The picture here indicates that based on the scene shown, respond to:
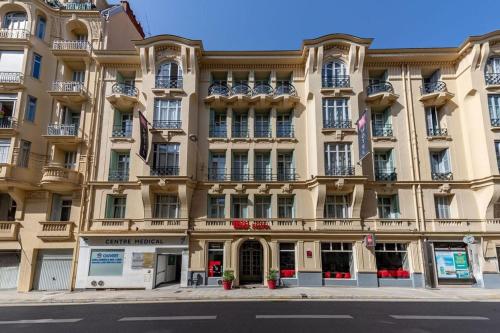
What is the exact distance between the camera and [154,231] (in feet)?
60.7

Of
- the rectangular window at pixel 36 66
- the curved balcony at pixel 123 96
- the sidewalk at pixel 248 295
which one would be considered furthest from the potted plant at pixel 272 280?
the rectangular window at pixel 36 66

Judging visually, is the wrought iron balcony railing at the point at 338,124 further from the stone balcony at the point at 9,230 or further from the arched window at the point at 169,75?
the stone balcony at the point at 9,230

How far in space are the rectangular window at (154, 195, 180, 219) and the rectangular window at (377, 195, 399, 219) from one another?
45.8 feet

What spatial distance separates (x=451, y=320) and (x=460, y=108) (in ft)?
52.0

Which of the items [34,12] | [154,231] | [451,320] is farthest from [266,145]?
[34,12]

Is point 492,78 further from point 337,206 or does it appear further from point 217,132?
point 217,132

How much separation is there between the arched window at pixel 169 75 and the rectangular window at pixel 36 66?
8443mm

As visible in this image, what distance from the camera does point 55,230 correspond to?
61.2 ft

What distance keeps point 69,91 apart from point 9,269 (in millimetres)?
12610

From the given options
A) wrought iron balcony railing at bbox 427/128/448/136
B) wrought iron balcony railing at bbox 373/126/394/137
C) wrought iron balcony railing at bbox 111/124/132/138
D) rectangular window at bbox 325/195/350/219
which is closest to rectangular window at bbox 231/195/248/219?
rectangular window at bbox 325/195/350/219

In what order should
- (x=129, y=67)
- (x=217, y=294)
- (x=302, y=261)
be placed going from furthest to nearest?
(x=129, y=67) → (x=302, y=261) → (x=217, y=294)

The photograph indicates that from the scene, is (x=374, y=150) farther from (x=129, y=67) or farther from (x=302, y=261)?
(x=129, y=67)

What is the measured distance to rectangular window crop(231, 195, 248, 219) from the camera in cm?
1977

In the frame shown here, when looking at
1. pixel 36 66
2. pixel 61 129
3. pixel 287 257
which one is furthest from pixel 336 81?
pixel 36 66
